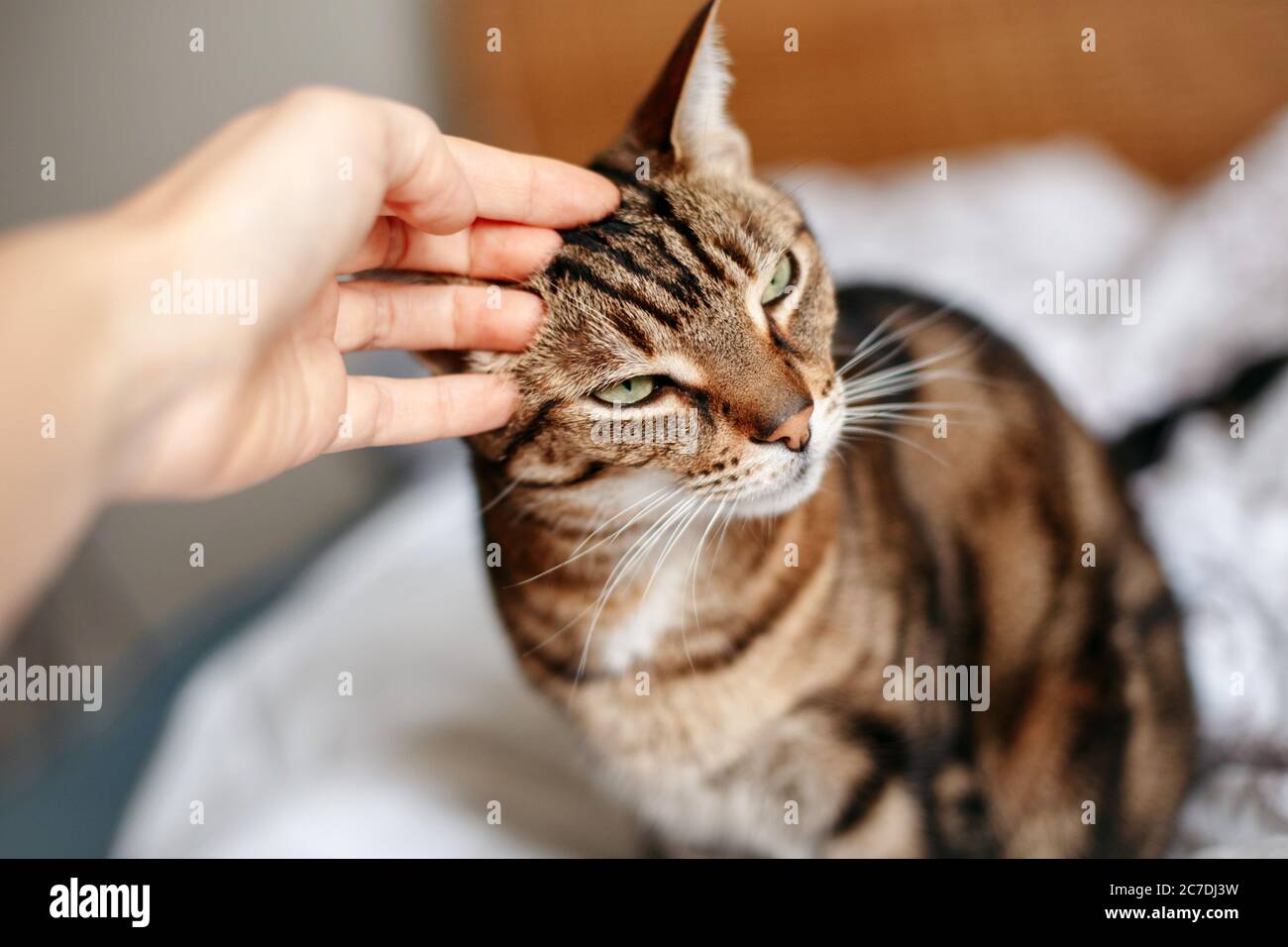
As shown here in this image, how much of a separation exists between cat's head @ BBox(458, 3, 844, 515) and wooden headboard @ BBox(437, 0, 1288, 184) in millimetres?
1174

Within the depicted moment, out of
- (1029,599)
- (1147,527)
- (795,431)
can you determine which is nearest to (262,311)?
(795,431)

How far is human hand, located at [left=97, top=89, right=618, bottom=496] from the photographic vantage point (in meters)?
0.56

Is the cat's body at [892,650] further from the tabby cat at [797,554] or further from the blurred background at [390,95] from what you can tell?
the blurred background at [390,95]

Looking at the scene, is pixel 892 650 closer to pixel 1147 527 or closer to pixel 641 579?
pixel 641 579

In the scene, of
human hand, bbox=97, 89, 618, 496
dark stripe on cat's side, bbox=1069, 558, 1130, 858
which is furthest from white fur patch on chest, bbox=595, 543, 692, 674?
dark stripe on cat's side, bbox=1069, 558, 1130, 858

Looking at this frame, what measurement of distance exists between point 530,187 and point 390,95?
1.55 meters

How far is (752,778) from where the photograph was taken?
95 cm

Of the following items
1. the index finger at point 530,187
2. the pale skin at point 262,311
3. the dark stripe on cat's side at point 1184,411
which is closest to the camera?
the pale skin at point 262,311

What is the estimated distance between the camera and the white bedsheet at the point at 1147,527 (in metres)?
1.12

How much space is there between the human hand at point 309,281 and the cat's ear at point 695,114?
9 centimetres

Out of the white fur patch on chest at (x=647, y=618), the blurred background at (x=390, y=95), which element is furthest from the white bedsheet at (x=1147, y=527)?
the white fur patch on chest at (x=647, y=618)

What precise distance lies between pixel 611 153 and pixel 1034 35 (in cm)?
151
